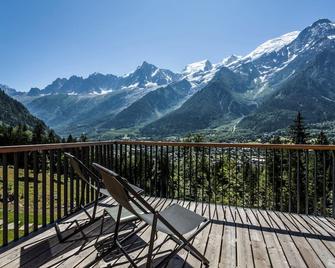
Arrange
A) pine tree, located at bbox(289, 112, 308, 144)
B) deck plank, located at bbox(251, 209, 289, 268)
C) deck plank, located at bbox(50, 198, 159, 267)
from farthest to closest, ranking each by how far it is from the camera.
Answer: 1. pine tree, located at bbox(289, 112, 308, 144)
2. deck plank, located at bbox(251, 209, 289, 268)
3. deck plank, located at bbox(50, 198, 159, 267)

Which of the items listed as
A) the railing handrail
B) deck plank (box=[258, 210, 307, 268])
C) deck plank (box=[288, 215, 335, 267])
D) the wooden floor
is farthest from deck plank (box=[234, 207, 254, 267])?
the railing handrail

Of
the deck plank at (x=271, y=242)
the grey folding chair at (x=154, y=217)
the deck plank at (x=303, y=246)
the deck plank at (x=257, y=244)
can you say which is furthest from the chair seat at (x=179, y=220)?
the deck plank at (x=303, y=246)

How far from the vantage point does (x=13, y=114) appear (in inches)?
3401

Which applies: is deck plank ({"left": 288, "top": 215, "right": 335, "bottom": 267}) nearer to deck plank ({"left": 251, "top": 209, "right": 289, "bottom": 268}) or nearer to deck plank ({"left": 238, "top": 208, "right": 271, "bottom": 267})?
deck plank ({"left": 251, "top": 209, "right": 289, "bottom": 268})

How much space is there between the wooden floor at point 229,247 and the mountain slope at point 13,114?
88491 mm

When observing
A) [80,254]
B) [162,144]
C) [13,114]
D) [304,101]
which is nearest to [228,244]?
[80,254]

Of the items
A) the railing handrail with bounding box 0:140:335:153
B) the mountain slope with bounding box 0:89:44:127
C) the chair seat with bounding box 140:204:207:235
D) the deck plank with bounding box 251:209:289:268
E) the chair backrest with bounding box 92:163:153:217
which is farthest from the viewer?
the mountain slope with bounding box 0:89:44:127

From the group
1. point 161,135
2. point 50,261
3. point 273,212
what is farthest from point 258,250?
point 161,135

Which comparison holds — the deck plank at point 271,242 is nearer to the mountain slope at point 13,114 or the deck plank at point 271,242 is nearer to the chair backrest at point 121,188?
the chair backrest at point 121,188

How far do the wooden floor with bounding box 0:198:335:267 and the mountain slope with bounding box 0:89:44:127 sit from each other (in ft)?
290

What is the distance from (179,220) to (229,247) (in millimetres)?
903

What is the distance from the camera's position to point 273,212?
4363mm

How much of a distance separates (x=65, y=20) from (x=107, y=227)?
11.8 metres

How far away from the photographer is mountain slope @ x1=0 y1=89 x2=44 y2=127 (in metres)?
82.3
